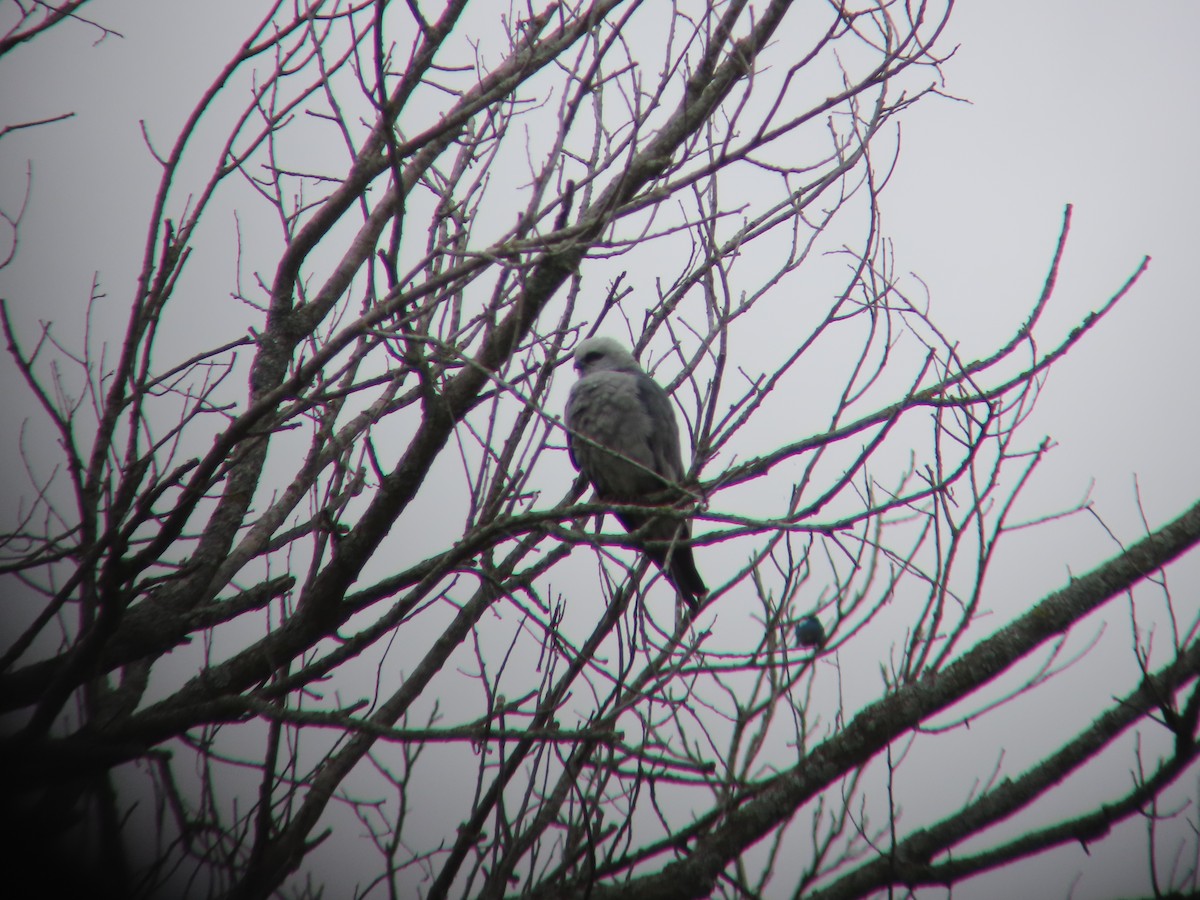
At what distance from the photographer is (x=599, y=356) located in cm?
532

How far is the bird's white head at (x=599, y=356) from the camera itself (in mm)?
5270

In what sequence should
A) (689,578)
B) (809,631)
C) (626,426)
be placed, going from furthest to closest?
1. (626,426)
2. (689,578)
3. (809,631)

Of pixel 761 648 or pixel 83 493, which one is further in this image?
pixel 761 648

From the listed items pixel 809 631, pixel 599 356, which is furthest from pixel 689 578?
pixel 599 356

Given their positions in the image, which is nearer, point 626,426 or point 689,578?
point 689,578

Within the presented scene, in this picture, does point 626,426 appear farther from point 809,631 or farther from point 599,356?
point 809,631

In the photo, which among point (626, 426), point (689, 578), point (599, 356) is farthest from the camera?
point (599, 356)

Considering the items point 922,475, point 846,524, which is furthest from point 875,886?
point 922,475

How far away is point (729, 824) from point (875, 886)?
1.16 ft

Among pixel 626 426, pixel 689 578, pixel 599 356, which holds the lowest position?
pixel 689 578

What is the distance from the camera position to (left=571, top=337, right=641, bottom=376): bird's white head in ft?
17.3

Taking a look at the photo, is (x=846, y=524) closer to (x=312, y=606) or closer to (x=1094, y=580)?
(x=1094, y=580)

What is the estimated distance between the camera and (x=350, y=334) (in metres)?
1.94

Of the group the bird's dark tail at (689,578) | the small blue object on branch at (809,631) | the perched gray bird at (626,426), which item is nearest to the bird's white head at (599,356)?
the perched gray bird at (626,426)
